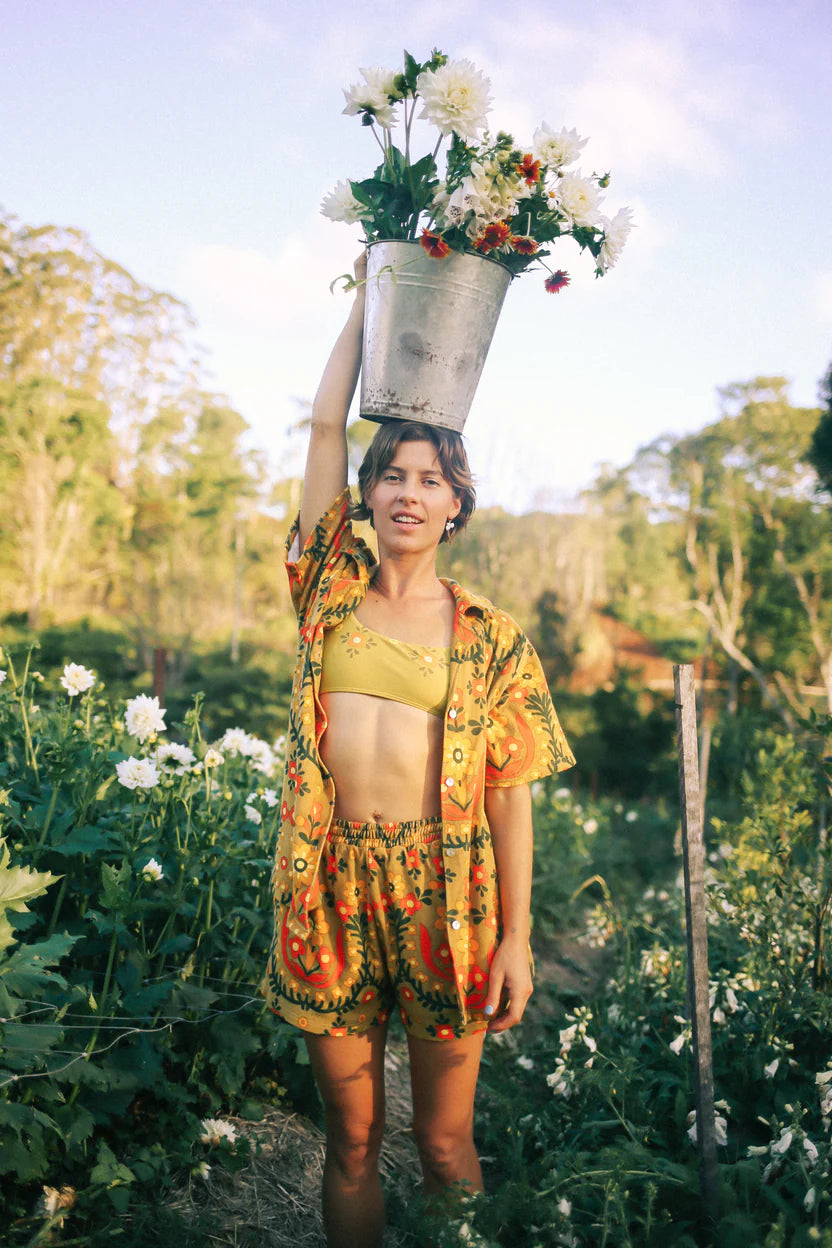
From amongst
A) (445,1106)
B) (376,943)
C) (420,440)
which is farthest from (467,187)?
(445,1106)

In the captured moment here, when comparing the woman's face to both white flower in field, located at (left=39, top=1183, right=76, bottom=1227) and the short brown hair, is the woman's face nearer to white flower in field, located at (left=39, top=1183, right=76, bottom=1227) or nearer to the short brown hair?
the short brown hair

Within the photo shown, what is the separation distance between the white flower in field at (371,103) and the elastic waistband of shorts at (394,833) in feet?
5.06

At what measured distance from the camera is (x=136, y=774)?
Answer: 2389mm

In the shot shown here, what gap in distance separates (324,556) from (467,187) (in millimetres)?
839

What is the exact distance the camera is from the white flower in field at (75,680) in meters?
A: 2.73

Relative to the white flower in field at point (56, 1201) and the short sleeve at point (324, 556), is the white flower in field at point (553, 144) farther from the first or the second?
the white flower in field at point (56, 1201)

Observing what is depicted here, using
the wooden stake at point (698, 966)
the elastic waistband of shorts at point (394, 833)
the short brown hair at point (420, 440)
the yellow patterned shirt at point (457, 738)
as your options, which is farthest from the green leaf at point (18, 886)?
the wooden stake at point (698, 966)

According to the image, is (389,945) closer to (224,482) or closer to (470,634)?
(470,634)

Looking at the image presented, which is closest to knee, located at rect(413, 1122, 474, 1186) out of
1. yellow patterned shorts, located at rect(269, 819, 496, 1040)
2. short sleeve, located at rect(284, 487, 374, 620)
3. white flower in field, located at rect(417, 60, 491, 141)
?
yellow patterned shorts, located at rect(269, 819, 496, 1040)

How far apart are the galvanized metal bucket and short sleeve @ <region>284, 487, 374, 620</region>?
0.79 feet

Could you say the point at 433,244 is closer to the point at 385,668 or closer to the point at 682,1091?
the point at 385,668

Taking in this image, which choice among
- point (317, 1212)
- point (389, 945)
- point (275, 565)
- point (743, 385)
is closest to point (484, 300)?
point (389, 945)

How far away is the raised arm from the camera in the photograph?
1.97 meters

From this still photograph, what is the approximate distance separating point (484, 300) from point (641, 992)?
262 cm
